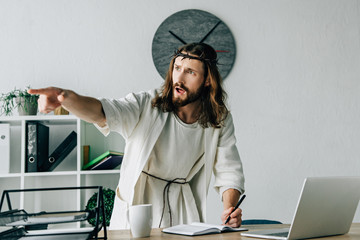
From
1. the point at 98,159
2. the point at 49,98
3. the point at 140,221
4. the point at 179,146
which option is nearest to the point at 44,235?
the point at 140,221

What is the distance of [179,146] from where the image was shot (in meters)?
1.94

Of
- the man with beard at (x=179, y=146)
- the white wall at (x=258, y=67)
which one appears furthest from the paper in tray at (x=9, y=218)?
the white wall at (x=258, y=67)

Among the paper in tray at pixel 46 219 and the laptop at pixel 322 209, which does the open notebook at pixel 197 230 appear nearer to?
the laptop at pixel 322 209

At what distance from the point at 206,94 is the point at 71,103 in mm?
912

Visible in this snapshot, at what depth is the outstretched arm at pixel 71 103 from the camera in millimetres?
1252

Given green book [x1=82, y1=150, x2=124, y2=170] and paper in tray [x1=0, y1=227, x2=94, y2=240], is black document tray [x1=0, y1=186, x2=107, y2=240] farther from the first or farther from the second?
green book [x1=82, y1=150, x2=124, y2=170]

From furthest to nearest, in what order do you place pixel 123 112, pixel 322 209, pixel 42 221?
pixel 123 112, pixel 322 209, pixel 42 221

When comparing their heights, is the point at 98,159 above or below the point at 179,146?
below

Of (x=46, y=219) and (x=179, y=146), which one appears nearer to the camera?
(x=46, y=219)

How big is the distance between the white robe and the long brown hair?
38 mm

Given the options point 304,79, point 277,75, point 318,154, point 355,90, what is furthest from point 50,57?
point 355,90

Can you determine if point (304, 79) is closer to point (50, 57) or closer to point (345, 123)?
point (345, 123)

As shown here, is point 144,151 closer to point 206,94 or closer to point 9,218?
point 206,94

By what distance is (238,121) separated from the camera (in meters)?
2.89
